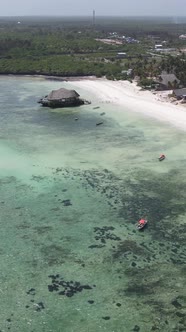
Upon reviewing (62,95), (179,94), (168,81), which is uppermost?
(168,81)

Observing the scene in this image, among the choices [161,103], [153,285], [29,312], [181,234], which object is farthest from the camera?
[161,103]

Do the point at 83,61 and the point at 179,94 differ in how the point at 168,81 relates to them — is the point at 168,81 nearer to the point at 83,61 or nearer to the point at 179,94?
the point at 179,94

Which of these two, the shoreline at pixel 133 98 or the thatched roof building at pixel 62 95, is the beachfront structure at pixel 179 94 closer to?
the shoreline at pixel 133 98

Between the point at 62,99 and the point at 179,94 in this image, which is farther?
the point at 62,99

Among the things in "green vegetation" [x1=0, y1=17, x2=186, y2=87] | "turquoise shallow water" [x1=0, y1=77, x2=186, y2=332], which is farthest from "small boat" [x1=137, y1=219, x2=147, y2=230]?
"green vegetation" [x1=0, y1=17, x2=186, y2=87]

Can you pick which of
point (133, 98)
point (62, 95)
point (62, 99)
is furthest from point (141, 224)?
point (133, 98)

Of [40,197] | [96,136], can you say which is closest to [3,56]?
[96,136]

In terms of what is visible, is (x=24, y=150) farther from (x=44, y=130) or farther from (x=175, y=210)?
(x=175, y=210)
